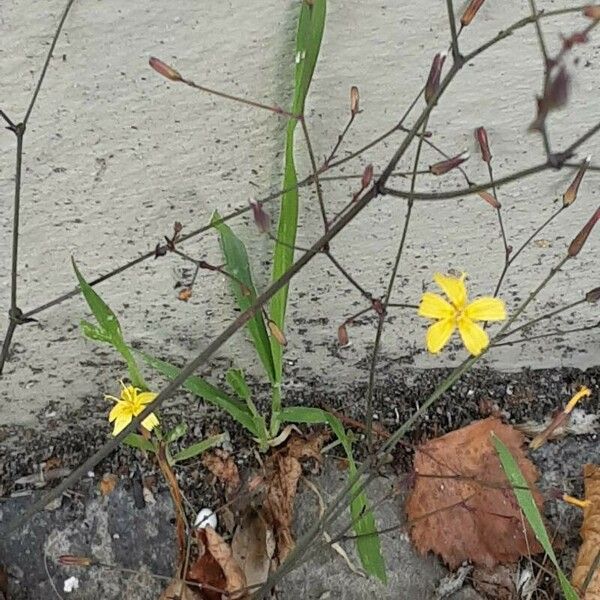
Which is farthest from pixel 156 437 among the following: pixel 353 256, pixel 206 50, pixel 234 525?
pixel 206 50

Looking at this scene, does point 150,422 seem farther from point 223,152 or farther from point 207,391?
point 223,152

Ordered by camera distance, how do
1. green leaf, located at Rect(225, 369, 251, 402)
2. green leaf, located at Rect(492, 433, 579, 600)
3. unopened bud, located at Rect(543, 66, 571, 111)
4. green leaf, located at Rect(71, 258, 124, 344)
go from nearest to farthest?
unopened bud, located at Rect(543, 66, 571, 111) < green leaf, located at Rect(71, 258, 124, 344) < green leaf, located at Rect(492, 433, 579, 600) < green leaf, located at Rect(225, 369, 251, 402)

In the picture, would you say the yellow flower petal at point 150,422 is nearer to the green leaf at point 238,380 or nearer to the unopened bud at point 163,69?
the green leaf at point 238,380

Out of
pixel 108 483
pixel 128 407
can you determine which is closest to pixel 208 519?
pixel 108 483

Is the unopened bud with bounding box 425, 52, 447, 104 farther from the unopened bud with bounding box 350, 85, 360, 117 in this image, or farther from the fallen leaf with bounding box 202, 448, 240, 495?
the fallen leaf with bounding box 202, 448, 240, 495

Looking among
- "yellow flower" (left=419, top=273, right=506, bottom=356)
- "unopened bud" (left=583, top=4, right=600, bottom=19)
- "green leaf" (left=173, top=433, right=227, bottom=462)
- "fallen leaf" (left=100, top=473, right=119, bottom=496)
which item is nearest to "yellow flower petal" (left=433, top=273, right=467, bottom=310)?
"yellow flower" (left=419, top=273, right=506, bottom=356)

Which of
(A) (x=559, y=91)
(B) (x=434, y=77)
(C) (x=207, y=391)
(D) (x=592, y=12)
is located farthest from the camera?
(C) (x=207, y=391)
